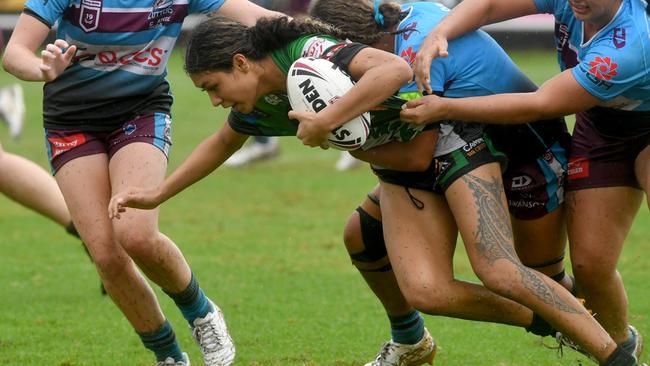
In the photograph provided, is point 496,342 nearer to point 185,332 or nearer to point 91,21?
point 185,332

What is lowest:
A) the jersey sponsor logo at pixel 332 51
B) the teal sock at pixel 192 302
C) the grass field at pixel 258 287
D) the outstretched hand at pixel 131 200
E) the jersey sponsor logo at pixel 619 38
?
the grass field at pixel 258 287

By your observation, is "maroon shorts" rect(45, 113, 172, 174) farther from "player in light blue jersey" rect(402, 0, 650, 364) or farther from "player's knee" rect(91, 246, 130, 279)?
"player in light blue jersey" rect(402, 0, 650, 364)

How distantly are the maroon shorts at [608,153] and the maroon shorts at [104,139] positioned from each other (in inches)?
76.4

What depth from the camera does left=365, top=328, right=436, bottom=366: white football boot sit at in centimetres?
539

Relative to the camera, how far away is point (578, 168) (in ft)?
16.7

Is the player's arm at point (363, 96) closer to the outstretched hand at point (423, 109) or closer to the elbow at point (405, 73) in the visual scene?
the elbow at point (405, 73)

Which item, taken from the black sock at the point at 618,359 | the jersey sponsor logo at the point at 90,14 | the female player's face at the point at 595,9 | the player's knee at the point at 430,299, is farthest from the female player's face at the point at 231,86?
the black sock at the point at 618,359

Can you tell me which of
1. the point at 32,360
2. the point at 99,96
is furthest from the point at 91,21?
the point at 32,360

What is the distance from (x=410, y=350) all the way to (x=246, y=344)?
40.0 inches

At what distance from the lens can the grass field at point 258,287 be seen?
5.82 m

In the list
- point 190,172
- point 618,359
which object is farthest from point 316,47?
point 618,359

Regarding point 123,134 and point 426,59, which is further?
point 123,134

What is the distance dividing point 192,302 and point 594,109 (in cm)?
208

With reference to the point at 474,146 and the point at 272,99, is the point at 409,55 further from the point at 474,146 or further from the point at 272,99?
the point at 272,99
